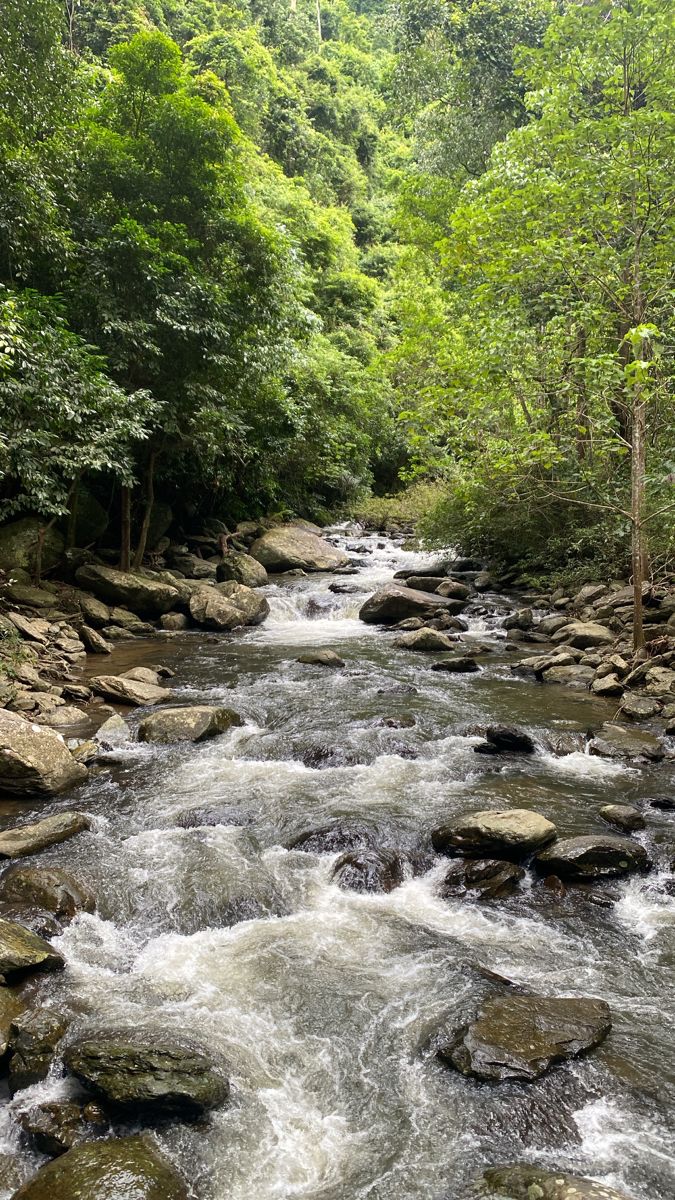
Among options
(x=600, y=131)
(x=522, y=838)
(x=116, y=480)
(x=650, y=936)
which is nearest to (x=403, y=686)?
(x=522, y=838)

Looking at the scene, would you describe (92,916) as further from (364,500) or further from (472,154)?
(364,500)

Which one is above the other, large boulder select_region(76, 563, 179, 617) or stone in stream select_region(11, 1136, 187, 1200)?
large boulder select_region(76, 563, 179, 617)

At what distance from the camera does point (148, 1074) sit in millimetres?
3369

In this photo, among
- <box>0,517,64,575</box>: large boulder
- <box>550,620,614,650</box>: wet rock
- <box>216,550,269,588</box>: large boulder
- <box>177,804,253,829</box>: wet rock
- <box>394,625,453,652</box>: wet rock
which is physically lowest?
<box>177,804,253,829</box>: wet rock

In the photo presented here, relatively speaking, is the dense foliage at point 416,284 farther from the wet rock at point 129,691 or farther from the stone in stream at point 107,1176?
the stone in stream at point 107,1176

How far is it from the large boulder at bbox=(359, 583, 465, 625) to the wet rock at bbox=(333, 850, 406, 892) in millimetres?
9033

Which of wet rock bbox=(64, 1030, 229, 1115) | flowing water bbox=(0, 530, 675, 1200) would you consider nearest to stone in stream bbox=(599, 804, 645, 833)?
flowing water bbox=(0, 530, 675, 1200)

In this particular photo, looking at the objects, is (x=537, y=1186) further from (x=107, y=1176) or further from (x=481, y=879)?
(x=481, y=879)

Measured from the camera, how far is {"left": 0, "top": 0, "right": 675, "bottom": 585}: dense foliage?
360 inches

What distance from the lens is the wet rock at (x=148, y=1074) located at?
330cm

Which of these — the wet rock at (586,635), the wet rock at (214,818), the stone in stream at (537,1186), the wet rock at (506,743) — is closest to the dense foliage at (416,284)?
the wet rock at (586,635)

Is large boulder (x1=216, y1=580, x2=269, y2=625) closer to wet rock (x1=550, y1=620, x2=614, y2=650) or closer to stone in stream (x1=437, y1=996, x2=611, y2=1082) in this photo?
wet rock (x1=550, y1=620, x2=614, y2=650)

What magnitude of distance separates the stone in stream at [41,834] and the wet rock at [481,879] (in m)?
3.03

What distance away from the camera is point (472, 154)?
1845 centimetres
